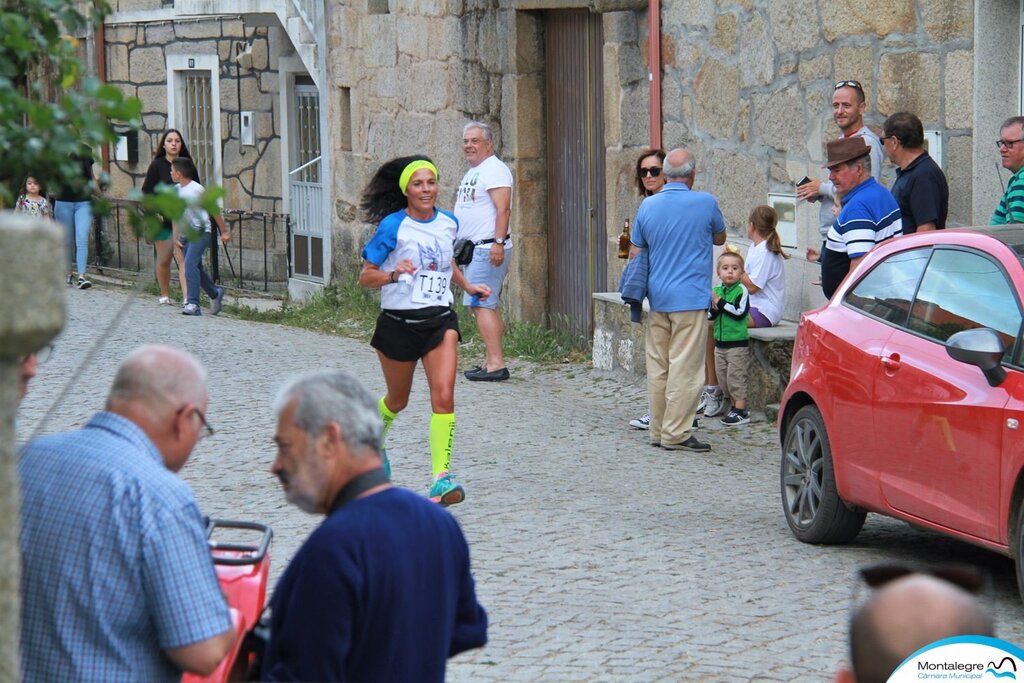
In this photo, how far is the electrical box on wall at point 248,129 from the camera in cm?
2073

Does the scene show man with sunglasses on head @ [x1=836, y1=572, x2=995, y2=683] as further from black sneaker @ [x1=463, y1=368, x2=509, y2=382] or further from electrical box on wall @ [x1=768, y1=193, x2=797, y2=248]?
black sneaker @ [x1=463, y1=368, x2=509, y2=382]

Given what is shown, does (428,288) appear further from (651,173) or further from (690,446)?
(651,173)

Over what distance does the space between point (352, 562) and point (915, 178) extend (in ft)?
22.4

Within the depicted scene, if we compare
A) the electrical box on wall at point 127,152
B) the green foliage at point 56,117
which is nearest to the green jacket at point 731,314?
the green foliage at point 56,117

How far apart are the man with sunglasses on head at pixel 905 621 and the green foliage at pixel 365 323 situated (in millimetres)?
11617

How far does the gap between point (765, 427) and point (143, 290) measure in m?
10.6

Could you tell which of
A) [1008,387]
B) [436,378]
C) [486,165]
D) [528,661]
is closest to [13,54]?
[528,661]

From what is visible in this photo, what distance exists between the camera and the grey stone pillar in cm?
252

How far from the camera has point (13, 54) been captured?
3357 mm

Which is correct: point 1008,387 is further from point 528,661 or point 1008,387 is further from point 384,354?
point 384,354

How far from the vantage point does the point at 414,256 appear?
8617 mm

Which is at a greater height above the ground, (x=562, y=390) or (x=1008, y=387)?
(x=1008, y=387)

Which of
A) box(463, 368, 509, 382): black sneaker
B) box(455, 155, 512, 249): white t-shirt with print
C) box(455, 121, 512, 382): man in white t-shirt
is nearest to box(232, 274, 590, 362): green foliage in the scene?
box(463, 368, 509, 382): black sneaker

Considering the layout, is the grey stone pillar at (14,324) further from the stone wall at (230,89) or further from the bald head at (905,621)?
the stone wall at (230,89)
